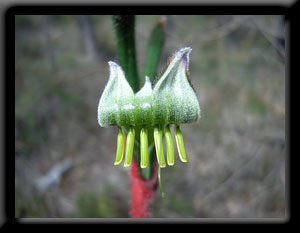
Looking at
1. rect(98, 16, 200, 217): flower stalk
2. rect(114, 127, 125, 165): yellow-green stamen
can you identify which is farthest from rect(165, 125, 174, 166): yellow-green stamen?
rect(114, 127, 125, 165): yellow-green stamen

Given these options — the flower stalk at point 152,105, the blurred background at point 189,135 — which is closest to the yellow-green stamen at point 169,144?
the flower stalk at point 152,105

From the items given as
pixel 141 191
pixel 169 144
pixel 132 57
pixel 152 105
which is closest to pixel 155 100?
pixel 152 105

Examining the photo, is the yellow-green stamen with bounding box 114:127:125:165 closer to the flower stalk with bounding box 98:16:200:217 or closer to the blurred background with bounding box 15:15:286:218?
the flower stalk with bounding box 98:16:200:217

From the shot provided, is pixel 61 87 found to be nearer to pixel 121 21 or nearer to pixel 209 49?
pixel 209 49

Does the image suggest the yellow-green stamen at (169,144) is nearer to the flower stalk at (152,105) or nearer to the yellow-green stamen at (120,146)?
the flower stalk at (152,105)
